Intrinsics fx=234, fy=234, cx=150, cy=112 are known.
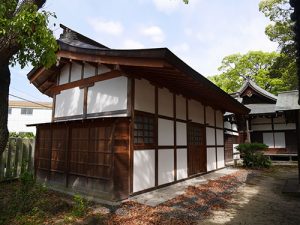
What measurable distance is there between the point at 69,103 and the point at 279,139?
58.5ft

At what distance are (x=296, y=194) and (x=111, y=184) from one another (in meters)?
5.95

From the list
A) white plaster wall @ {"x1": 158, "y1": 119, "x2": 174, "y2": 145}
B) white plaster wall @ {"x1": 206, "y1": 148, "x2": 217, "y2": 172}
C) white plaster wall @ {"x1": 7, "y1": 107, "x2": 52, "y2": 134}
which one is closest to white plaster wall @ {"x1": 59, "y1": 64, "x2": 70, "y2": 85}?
white plaster wall @ {"x1": 158, "y1": 119, "x2": 174, "y2": 145}

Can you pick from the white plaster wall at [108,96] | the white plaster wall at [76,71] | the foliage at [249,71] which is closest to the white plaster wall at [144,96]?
the white plaster wall at [108,96]

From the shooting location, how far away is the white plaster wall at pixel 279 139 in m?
19.5

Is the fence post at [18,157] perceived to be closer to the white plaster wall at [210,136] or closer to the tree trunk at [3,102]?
the tree trunk at [3,102]

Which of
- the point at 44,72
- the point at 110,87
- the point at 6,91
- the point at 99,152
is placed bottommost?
the point at 99,152

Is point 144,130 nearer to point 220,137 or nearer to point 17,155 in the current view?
point 17,155

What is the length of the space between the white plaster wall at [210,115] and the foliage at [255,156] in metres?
3.31

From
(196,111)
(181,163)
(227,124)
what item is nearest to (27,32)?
(181,163)

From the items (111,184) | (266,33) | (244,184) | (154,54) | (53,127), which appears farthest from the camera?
(266,33)

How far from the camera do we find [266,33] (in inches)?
837

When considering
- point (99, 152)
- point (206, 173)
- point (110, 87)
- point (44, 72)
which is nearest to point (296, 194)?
point (206, 173)

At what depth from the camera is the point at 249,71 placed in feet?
109

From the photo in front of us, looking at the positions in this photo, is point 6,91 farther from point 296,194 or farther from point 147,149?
point 296,194
